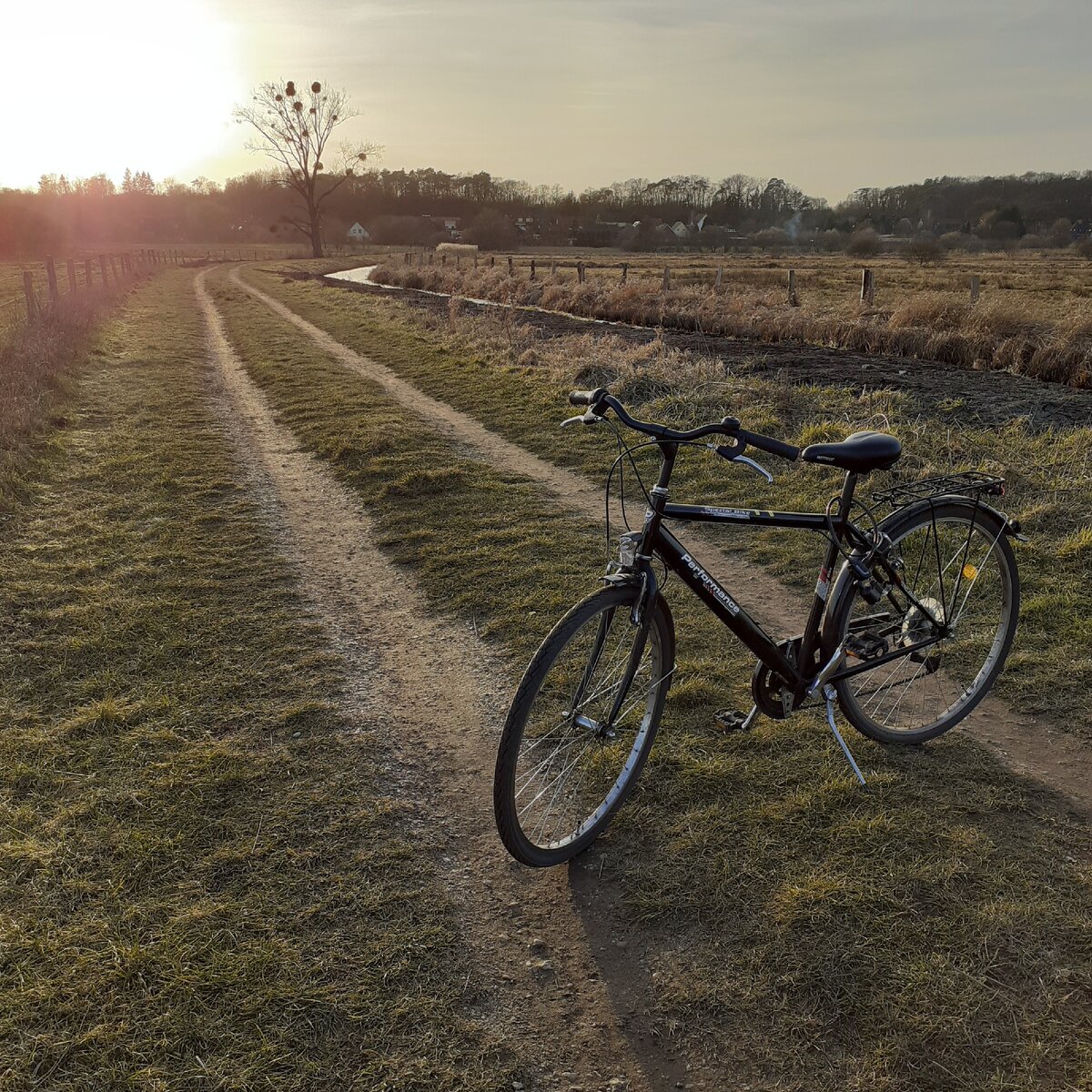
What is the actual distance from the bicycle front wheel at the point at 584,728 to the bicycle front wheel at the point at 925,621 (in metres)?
0.79

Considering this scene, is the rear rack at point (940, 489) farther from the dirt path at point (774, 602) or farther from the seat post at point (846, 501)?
the dirt path at point (774, 602)

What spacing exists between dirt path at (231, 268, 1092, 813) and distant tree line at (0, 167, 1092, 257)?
2687 inches

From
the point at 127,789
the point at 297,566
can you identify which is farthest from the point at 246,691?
the point at 297,566

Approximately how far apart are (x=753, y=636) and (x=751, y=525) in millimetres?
423

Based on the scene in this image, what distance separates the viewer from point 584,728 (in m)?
3.12

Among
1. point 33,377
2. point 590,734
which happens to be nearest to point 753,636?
point 590,734

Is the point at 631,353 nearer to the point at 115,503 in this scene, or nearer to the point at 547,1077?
the point at 115,503

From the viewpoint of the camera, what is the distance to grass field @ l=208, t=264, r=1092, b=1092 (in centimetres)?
225

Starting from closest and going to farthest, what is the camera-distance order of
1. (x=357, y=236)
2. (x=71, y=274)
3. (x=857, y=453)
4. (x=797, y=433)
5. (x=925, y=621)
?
(x=857, y=453), (x=925, y=621), (x=797, y=433), (x=71, y=274), (x=357, y=236)

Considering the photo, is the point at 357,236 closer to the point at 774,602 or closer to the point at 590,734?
the point at 774,602

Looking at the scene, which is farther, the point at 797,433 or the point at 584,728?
the point at 797,433

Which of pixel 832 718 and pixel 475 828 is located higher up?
pixel 832 718

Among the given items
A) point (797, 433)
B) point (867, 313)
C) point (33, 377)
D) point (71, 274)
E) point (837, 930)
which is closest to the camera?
point (837, 930)

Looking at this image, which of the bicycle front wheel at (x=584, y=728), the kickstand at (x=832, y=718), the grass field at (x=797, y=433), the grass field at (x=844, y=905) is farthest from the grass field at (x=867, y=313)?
the bicycle front wheel at (x=584, y=728)
